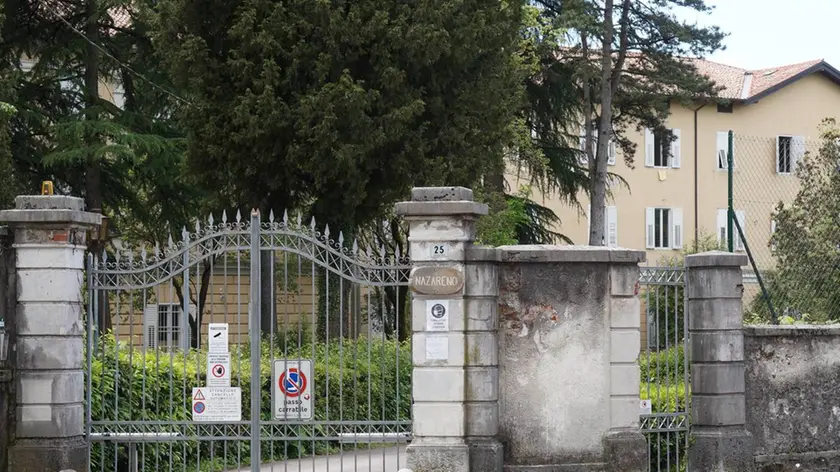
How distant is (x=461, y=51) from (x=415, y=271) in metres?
9.85

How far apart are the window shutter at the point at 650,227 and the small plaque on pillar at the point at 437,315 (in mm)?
35393

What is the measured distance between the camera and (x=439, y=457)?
1335 cm

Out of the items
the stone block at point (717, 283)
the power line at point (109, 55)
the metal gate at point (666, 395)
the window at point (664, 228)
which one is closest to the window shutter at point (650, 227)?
the window at point (664, 228)

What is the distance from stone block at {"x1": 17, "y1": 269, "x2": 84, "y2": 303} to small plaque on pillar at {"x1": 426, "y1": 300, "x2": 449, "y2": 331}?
11.5ft

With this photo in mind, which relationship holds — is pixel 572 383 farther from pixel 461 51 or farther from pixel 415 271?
pixel 461 51

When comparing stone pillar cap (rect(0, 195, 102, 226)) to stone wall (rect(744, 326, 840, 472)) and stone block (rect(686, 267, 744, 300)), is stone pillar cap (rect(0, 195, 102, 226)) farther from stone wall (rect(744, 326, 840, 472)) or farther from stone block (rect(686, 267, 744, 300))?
stone wall (rect(744, 326, 840, 472))

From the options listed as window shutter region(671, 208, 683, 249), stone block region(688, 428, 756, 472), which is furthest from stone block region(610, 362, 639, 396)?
window shutter region(671, 208, 683, 249)

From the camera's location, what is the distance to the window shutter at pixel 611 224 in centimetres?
4716

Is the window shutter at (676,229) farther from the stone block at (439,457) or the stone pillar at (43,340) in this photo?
the stone pillar at (43,340)

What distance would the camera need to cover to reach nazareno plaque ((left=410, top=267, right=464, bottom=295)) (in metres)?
13.4

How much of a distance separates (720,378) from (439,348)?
305 cm

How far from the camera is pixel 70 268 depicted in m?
13.8

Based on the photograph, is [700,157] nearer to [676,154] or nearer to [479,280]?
[676,154]

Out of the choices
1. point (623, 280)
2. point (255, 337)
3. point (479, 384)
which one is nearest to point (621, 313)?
point (623, 280)
